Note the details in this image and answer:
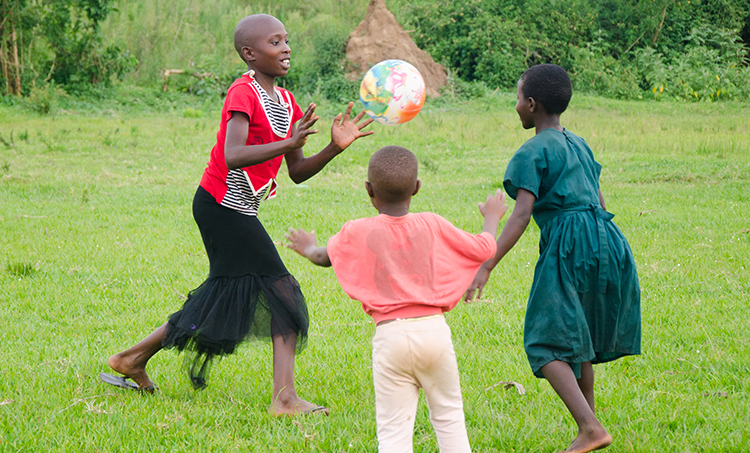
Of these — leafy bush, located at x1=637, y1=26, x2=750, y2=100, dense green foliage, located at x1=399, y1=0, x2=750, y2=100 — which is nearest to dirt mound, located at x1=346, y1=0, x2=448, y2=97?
dense green foliage, located at x1=399, y1=0, x2=750, y2=100

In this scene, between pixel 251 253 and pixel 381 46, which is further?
pixel 381 46

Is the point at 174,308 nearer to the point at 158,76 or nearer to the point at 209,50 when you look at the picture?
the point at 158,76

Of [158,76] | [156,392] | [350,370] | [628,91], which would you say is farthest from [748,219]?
[158,76]

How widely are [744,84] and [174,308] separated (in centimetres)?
2275

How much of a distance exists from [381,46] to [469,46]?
4682mm

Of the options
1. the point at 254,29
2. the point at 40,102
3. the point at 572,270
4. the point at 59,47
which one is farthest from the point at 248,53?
the point at 59,47

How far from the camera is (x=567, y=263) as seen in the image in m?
3.04

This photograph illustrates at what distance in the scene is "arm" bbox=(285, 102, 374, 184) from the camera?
332cm

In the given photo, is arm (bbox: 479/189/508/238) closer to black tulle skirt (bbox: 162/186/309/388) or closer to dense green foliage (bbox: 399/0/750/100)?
black tulle skirt (bbox: 162/186/309/388)

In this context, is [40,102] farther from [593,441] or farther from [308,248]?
[593,441]

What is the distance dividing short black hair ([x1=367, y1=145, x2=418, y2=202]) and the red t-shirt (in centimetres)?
101

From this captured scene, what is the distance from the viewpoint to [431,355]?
8.20ft

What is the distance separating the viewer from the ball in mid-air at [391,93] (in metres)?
3.77

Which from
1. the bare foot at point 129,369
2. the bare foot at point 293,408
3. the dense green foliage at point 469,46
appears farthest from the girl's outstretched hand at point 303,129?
the dense green foliage at point 469,46
